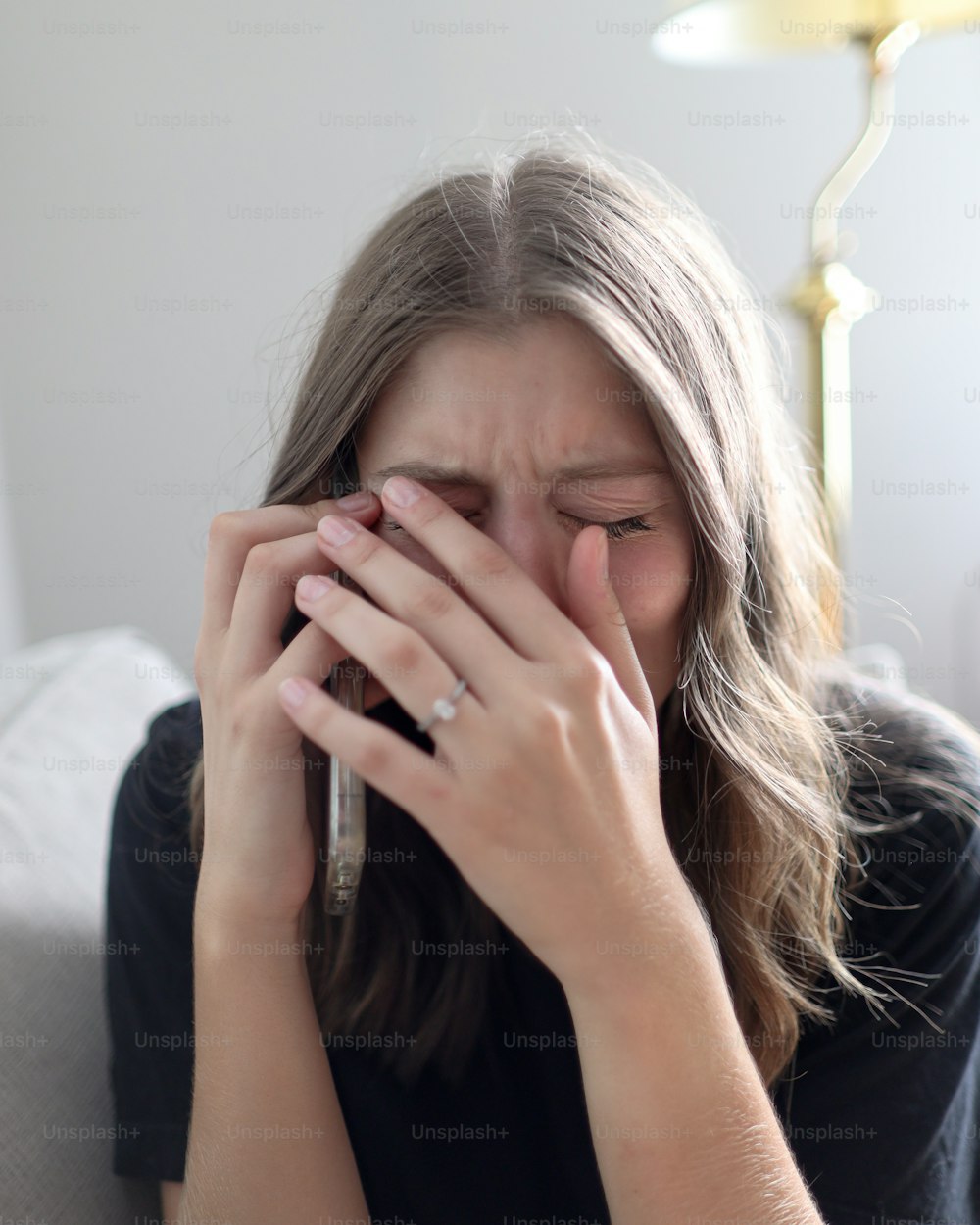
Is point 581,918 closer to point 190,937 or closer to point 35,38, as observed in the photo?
point 190,937

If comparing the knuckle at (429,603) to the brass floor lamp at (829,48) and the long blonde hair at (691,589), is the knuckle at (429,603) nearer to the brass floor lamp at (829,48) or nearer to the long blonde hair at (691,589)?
the long blonde hair at (691,589)

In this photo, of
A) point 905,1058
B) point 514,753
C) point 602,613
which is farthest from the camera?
point 905,1058

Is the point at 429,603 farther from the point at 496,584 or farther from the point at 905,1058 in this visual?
the point at 905,1058

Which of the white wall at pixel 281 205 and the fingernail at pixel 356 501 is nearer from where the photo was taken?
the fingernail at pixel 356 501

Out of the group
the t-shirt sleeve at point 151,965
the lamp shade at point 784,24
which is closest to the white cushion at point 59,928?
the t-shirt sleeve at point 151,965

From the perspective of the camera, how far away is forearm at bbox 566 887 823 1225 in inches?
32.4

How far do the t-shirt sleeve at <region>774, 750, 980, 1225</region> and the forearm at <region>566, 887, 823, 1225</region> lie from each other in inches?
7.0

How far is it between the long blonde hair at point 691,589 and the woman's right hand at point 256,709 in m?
0.11

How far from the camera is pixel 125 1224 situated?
1.03 metres

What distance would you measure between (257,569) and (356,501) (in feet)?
0.38

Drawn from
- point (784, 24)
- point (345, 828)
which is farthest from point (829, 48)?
point (345, 828)

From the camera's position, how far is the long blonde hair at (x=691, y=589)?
3.27 feet

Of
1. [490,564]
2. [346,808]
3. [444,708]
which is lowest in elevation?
[346,808]

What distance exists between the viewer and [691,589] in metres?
1.04
